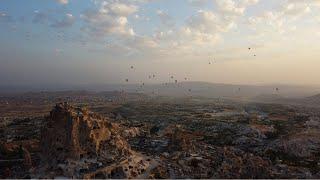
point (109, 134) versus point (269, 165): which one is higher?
point (109, 134)

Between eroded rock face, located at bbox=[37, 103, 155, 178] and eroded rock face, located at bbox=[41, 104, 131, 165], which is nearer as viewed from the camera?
eroded rock face, located at bbox=[37, 103, 155, 178]

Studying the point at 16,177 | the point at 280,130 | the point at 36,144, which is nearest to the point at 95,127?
the point at 16,177

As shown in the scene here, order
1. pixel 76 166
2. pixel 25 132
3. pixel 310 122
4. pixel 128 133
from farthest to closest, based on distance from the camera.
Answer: pixel 310 122 < pixel 25 132 < pixel 128 133 < pixel 76 166

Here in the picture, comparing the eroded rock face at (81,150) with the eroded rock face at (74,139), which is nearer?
the eroded rock face at (81,150)

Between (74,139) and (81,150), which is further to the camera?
(81,150)

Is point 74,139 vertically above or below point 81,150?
above

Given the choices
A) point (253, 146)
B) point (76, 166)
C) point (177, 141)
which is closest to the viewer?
point (76, 166)

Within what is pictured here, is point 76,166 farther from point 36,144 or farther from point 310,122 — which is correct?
point 310,122

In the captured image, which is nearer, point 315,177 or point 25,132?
point 315,177
